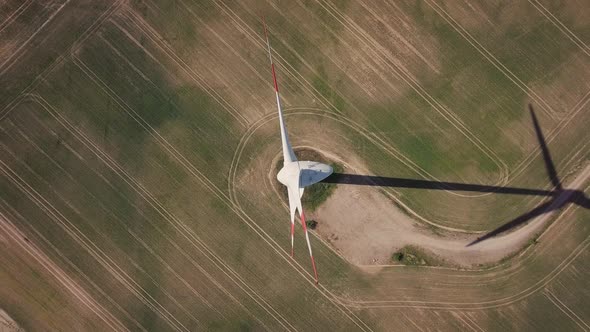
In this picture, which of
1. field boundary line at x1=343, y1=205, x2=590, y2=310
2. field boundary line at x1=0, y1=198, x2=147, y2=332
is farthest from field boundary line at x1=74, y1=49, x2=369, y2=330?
field boundary line at x1=0, y1=198, x2=147, y2=332

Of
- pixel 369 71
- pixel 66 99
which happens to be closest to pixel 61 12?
pixel 66 99

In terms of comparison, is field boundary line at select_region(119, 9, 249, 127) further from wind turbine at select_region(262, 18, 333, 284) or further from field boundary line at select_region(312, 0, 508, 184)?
field boundary line at select_region(312, 0, 508, 184)

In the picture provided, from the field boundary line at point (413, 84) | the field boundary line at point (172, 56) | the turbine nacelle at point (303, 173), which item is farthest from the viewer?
the field boundary line at point (172, 56)

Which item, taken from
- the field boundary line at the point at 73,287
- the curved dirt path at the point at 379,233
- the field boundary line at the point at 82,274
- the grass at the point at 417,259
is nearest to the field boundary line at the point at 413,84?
the curved dirt path at the point at 379,233

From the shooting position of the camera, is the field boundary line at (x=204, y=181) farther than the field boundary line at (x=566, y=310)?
Yes

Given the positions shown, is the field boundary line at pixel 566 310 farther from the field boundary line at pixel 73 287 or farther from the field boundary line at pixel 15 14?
the field boundary line at pixel 15 14

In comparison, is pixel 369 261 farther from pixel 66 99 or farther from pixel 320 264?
pixel 66 99

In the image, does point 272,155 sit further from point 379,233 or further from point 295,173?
point 379,233
